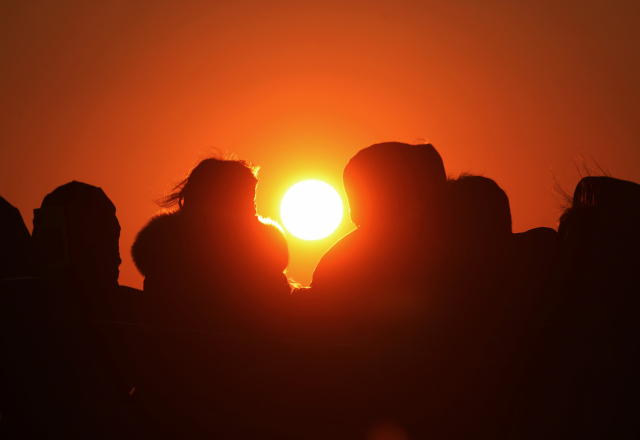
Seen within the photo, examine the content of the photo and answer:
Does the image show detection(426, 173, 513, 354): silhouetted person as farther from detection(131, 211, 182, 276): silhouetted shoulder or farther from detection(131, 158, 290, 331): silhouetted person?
detection(131, 211, 182, 276): silhouetted shoulder

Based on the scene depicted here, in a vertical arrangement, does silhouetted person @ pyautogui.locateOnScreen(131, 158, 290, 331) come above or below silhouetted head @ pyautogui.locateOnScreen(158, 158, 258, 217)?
below

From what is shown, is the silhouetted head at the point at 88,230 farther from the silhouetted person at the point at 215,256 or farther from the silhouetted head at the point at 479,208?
the silhouetted head at the point at 479,208

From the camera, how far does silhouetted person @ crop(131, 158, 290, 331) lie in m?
1.87

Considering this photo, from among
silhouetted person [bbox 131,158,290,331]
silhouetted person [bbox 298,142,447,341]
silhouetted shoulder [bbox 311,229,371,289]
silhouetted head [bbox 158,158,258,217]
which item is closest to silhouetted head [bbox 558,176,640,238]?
silhouetted person [bbox 298,142,447,341]

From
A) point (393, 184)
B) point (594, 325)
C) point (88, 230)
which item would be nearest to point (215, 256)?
point (88, 230)

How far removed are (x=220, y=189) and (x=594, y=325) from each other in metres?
1.45

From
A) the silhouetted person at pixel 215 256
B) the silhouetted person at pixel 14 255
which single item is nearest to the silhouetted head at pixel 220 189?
the silhouetted person at pixel 215 256

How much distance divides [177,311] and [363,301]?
0.73 meters

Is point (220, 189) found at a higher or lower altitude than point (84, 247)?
higher

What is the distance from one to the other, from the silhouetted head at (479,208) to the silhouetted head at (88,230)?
1.37 m

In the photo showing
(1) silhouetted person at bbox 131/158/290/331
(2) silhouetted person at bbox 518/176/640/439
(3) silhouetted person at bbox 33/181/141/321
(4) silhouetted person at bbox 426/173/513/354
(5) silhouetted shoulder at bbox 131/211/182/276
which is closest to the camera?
(2) silhouetted person at bbox 518/176/640/439

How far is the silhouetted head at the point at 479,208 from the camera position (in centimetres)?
196

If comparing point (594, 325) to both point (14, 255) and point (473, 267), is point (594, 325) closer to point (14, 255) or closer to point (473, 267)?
point (473, 267)

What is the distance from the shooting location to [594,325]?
4.76 feet
